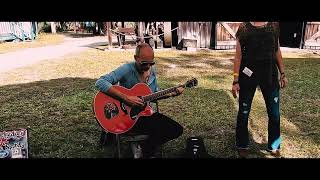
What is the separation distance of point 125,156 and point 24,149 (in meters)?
1.18

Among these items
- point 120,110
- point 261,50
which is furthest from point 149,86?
point 261,50

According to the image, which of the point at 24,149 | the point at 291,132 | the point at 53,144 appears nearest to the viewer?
the point at 24,149

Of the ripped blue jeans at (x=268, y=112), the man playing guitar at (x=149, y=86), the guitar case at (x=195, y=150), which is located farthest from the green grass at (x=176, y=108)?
the man playing guitar at (x=149, y=86)

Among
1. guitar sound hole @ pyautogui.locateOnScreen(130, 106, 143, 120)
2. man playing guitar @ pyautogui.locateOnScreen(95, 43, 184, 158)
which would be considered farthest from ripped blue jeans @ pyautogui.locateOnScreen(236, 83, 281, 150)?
guitar sound hole @ pyautogui.locateOnScreen(130, 106, 143, 120)

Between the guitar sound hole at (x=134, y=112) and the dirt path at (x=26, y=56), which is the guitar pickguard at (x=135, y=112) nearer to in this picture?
the guitar sound hole at (x=134, y=112)

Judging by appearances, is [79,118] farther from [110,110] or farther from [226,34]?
[226,34]

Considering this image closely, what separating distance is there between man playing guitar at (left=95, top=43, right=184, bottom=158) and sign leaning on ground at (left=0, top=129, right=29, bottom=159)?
1.03m

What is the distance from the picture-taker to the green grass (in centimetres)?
500

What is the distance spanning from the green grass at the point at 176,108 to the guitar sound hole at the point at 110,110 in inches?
27.8

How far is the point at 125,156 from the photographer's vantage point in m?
4.64

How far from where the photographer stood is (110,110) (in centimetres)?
424

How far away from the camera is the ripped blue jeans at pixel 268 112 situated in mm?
4336
